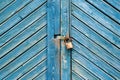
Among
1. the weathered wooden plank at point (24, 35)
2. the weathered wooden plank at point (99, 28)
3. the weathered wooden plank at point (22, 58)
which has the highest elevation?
the weathered wooden plank at point (24, 35)

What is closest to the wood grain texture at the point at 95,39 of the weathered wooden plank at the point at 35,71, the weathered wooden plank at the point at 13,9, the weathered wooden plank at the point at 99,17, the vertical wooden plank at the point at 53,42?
the weathered wooden plank at the point at 99,17

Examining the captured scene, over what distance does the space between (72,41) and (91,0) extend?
1.35ft

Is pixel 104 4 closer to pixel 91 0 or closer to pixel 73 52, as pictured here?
pixel 91 0

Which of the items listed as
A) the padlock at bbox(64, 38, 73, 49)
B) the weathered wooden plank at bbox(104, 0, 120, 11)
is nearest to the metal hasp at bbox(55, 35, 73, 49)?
the padlock at bbox(64, 38, 73, 49)

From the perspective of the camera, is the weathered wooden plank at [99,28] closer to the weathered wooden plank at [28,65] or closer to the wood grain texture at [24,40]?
the wood grain texture at [24,40]

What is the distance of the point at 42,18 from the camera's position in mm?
2672

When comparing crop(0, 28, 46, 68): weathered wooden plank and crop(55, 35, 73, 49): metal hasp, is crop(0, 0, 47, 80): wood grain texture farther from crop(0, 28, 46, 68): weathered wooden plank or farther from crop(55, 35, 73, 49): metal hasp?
crop(55, 35, 73, 49): metal hasp

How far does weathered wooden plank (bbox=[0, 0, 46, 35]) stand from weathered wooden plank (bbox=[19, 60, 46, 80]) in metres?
0.45

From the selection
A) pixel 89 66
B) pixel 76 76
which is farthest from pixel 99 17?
pixel 76 76

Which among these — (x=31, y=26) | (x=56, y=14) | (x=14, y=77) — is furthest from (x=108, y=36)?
(x=14, y=77)

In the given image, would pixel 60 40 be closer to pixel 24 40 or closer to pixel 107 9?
pixel 24 40

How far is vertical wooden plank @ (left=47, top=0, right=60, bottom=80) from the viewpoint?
263 centimetres

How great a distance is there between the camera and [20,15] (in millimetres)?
2701

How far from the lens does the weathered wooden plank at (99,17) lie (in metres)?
2.60
